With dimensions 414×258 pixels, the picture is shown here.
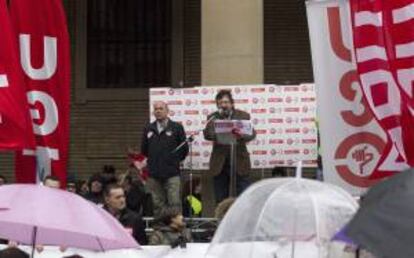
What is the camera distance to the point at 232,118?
43.8ft

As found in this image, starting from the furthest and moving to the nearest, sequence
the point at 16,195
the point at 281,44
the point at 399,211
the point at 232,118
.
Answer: the point at 281,44 → the point at 232,118 → the point at 16,195 → the point at 399,211

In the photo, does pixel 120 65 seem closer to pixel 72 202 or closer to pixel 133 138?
pixel 133 138

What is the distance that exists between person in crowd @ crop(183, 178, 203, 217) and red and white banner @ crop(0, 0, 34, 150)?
21.2 feet

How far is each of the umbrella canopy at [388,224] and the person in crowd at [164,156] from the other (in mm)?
9069

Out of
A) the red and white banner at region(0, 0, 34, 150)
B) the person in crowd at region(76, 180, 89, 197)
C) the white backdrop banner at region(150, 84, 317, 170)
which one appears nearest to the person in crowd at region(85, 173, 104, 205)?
the person in crowd at region(76, 180, 89, 197)

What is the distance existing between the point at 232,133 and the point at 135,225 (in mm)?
3172

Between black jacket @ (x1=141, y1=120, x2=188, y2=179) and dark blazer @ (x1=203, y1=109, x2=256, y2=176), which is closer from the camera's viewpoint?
dark blazer @ (x1=203, y1=109, x2=256, y2=176)

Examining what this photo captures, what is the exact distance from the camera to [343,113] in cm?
743

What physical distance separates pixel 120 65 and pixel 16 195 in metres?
13.4

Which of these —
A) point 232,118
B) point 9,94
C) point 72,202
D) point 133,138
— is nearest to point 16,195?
point 72,202

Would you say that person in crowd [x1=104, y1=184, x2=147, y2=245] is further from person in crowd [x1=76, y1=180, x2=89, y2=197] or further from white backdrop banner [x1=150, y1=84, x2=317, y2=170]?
white backdrop banner [x1=150, y1=84, x2=317, y2=170]

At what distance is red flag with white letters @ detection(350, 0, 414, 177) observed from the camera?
7.03 m

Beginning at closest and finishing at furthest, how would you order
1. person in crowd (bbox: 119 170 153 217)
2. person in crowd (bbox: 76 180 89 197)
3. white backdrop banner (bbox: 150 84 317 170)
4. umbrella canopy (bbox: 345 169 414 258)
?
umbrella canopy (bbox: 345 169 414 258)
person in crowd (bbox: 119 170 153 217)
person in crowd (bbox: 76 180 89 197)
white backdrop banner (bbox: 150 84 317 170)

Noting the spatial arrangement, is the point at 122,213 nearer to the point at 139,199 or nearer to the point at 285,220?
the point at 139,199
